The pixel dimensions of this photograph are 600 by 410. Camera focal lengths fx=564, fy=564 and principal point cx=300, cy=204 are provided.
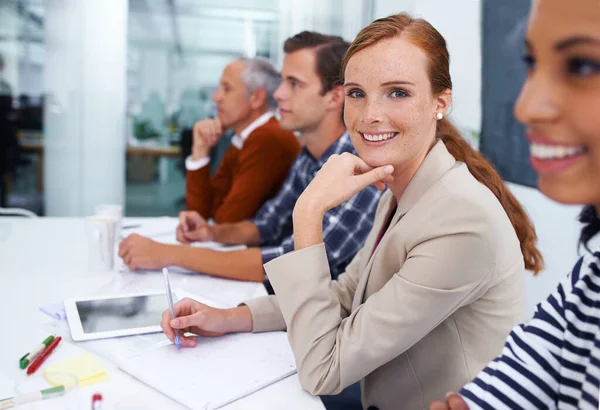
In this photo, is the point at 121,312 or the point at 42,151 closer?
the point at 121,312

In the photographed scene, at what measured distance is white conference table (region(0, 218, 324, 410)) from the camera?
792 mm

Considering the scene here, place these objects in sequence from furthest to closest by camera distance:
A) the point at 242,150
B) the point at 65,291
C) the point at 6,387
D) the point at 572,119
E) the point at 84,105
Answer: the point at 84,105 < the point at 242,150 < the point at 65,291 < the point at 6,387 < the point at 572,119

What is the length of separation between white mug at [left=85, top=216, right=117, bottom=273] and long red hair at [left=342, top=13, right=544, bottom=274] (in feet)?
2.49

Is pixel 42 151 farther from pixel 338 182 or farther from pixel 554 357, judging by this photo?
pixel 554 357

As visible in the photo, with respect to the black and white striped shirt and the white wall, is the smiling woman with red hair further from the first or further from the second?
the white wall

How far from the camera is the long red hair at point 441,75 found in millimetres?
895

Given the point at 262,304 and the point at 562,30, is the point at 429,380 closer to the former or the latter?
the point at 262,304

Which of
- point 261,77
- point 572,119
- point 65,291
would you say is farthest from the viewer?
point 261,77

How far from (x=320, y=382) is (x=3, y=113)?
3.24 meters

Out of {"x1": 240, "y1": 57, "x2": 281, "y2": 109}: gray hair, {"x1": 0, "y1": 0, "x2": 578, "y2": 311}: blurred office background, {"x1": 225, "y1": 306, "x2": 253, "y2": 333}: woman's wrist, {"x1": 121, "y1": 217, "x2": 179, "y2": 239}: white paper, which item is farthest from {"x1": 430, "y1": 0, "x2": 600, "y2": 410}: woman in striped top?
{"x1": 0, "y1": 0, "x2": 578, "y2": 311}: blurred office background

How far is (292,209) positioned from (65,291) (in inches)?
21.2

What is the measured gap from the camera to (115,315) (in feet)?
3.52

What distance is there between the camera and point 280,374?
0.88m

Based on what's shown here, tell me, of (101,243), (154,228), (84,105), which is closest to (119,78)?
(84,105)
